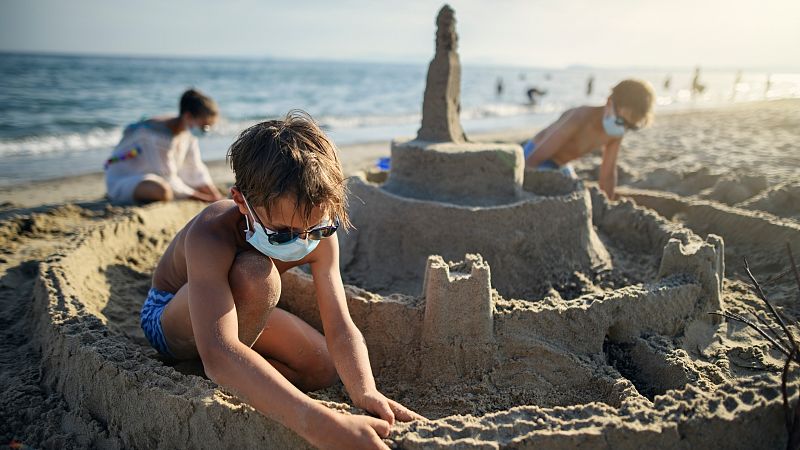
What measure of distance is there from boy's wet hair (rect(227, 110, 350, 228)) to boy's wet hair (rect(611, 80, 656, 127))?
9.57 ft

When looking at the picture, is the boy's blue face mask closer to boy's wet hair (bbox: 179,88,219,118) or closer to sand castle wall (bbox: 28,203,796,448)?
sand castle wall (bbox: 28,203,796,448)

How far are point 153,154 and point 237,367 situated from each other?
13.5ft

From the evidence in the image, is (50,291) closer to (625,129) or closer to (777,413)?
(777,413)

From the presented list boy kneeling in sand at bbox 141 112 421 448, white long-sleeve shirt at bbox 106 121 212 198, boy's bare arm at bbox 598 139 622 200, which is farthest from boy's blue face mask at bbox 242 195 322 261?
white long-sleeve shirt at bbox 106 121 212 198

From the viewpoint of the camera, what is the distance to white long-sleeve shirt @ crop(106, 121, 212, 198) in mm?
5125

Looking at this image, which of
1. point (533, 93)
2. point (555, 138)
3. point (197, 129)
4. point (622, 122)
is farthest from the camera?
point (533, 93)

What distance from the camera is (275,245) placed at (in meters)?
1.82

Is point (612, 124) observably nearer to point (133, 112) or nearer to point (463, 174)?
point (463, 174)

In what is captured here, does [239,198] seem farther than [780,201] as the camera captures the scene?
No

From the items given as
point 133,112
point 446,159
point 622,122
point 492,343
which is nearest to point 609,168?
point 622,122

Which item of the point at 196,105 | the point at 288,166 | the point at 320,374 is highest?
the point at 288,166

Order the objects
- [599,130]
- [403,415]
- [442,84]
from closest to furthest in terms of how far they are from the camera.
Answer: [403,415] < [442,84] < [599,130]

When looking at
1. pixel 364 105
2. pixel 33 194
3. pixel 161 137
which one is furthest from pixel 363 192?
pixel 364 105

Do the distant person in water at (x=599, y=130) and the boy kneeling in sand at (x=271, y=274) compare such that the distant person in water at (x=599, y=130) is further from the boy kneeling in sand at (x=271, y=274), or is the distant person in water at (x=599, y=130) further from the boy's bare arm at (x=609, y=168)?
the boy kneeling in sand at (x=271, y=274)
